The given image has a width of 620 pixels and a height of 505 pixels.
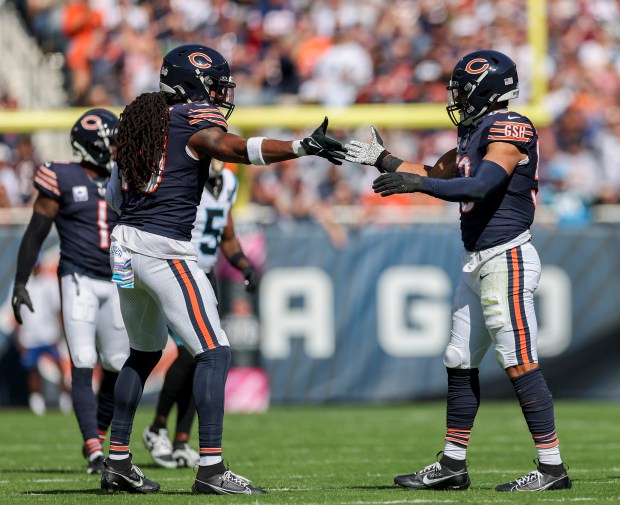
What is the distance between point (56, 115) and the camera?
1190 centimetres

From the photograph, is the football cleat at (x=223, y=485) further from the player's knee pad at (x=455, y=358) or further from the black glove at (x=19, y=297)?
the black glove at (x=19, y=297)

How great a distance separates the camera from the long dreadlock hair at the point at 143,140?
5590 mm

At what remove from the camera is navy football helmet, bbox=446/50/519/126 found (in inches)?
230

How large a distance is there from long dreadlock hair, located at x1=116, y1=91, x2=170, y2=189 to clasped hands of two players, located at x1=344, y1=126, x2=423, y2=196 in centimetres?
84

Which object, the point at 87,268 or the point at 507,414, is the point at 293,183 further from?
the point at 87,268

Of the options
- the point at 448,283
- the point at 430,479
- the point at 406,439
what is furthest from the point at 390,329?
the point at 430,479

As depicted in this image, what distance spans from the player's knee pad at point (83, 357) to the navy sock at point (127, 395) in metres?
1.31

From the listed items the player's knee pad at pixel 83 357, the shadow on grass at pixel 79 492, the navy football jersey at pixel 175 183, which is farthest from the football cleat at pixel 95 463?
the navy football jersey at pixel 175 183

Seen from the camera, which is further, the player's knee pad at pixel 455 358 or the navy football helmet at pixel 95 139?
the navy football helmet at pixel 95 139

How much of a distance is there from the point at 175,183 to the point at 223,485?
1.36 metres

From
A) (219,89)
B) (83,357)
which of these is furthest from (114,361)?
(219,89)

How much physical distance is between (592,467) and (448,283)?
5534 mm

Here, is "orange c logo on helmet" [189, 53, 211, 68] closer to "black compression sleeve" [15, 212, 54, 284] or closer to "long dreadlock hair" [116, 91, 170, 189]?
"long dreadlock hair" [116, 91, 170, 189]

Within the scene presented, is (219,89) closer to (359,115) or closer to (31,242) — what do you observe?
(31,242)
